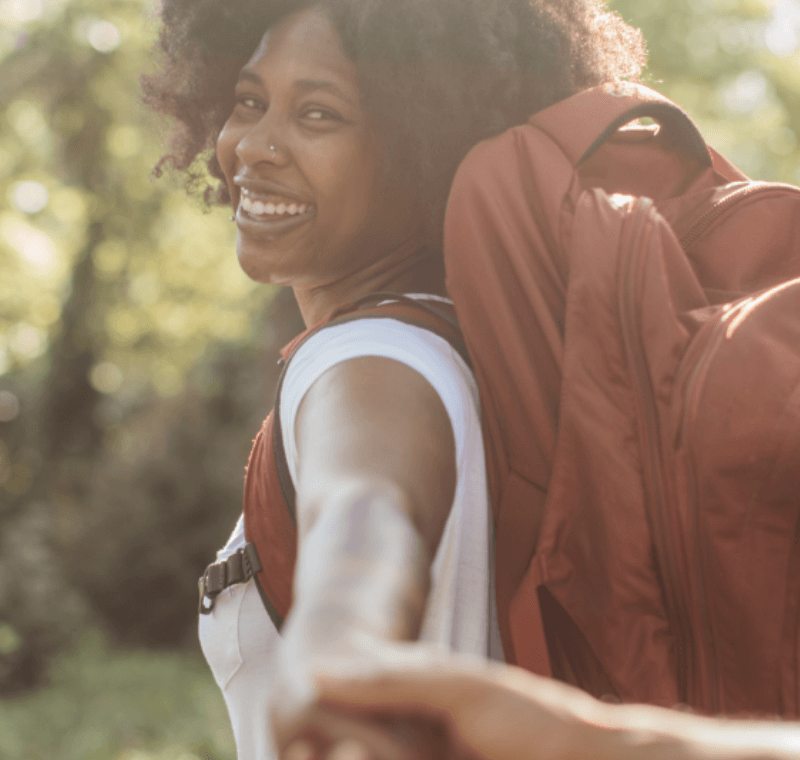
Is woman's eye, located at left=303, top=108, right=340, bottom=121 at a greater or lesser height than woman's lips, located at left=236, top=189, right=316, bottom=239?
greater

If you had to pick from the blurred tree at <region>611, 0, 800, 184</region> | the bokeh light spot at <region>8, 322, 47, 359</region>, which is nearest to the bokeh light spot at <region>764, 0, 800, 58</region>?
the blurred tree at <region>611, 0, 800, 184</region>

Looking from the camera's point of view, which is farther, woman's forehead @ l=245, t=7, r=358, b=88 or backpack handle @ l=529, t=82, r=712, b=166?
woman's forehead @ l=245, t=7, r=358, b=88

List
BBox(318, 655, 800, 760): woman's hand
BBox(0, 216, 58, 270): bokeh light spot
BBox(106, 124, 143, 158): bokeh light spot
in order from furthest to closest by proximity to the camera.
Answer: BBox(0, 216, 58, 270): bokeh light spot < BBox(106, 124, 143, 158): bokeh light spot < BBox(318, 655, 800, 760): woman's hand

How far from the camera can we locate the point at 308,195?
63.7 inches

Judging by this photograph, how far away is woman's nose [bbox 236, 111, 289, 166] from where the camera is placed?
5.29 ft

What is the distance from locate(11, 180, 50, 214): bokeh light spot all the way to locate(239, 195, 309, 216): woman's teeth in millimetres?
12409

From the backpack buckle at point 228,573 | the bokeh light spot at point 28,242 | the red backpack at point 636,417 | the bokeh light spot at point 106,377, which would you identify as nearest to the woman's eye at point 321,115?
the red backpack at point 636,417

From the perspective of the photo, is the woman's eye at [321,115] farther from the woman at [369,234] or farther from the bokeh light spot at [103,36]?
the bokeh light spot at [103,36]

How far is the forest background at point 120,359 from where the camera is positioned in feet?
27.5

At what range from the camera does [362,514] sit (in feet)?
2.71

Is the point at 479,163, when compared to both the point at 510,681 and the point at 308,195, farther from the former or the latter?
the point at 510,681

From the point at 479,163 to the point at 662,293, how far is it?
1.21 feet

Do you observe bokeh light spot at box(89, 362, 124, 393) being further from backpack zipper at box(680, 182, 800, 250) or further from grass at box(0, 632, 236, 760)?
backpack zipper at box(680, 182, 800, 250)

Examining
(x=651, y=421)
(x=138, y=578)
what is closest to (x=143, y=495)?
(x=138, y=578)
